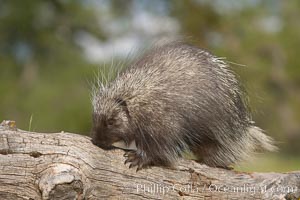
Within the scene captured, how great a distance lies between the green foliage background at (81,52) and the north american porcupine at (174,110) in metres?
2.83

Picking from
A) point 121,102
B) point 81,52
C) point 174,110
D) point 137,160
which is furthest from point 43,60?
point 137,160

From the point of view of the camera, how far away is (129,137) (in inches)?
141

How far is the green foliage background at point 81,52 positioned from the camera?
7730 millimetres

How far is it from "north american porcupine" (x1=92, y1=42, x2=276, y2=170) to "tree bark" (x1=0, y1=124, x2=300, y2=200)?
0.11 metres

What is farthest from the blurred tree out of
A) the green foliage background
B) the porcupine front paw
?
the porcupine front paw

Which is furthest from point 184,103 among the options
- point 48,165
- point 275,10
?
point 275,10

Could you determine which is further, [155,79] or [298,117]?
[298,117]

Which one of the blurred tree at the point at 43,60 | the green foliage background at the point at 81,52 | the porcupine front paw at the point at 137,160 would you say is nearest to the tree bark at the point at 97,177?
the porcupine front paw at the point at 137,160

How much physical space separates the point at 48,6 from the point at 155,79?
505 centimetres

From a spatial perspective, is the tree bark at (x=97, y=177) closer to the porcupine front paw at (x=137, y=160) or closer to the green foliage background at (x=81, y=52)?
the porcupine front paw at (x=137, y=160)

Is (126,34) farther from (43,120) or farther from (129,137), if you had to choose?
(129,137)

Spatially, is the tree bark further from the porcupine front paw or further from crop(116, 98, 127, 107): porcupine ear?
crop(116, 98, 127, 107): porcupine ear

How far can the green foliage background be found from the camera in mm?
7730

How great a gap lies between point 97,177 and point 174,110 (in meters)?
0.65
